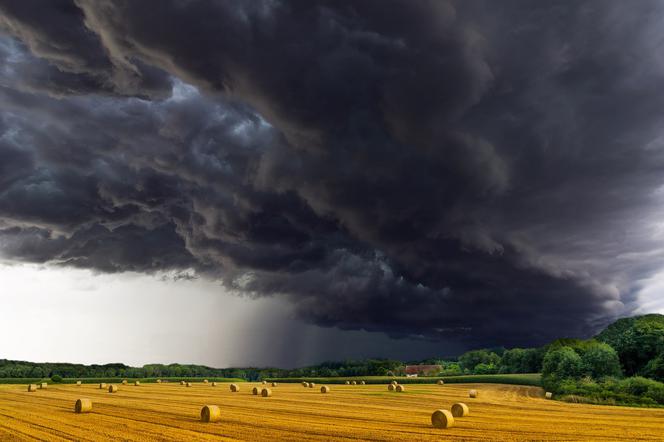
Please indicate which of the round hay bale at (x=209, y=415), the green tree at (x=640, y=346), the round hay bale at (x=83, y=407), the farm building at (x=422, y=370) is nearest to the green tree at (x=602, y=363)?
the green tree at (x=640, y=346)

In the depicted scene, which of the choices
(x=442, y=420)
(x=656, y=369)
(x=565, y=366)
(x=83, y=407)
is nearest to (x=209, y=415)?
(x=83, y=407)

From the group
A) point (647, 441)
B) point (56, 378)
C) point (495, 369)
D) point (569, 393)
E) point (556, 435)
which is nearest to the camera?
point (647, 441)

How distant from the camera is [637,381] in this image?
148 ft

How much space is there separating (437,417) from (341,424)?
507cm

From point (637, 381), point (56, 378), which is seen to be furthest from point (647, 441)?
point (56, 378)

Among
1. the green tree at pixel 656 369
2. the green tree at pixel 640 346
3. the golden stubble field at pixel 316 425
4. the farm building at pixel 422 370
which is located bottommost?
the farm building at pixel 422 370

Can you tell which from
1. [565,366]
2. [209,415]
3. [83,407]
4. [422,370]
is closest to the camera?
[209,415]

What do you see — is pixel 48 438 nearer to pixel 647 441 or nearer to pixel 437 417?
pixel 437 417

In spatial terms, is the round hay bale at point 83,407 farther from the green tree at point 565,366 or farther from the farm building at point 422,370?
the farm building at point 422,370

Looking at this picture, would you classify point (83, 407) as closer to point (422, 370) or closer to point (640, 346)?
point (640, 346)

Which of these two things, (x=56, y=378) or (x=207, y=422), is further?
(x=56, y=378)

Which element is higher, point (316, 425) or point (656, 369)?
point (656, 369)

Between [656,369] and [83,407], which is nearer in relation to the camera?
[83,407]

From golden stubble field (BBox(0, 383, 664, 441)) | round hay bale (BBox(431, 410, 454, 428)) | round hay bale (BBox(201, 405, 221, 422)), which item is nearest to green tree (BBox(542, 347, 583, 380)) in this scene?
golden stubble field (BBox(0, 383, 664, 441))
